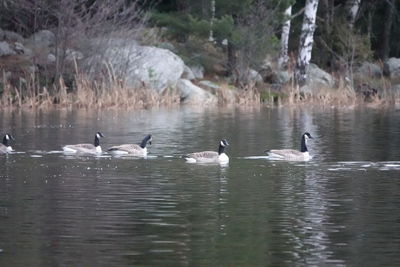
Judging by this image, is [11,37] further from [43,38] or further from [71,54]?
[71,54]

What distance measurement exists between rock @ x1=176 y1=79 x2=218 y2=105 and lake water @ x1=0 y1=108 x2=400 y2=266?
16.9 meters

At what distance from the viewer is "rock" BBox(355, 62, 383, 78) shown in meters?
53.1

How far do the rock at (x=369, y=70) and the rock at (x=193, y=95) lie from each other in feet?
31.5

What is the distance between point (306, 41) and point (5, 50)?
45.1 feet

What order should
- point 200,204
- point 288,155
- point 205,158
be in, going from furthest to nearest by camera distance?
1. point 288,155
2. point 205,158
3. point 200,204

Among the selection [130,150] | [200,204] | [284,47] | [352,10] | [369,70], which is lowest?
[200,204]

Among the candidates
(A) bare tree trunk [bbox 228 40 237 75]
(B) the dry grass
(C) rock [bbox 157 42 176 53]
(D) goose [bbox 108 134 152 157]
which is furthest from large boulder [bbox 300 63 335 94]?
(D) goose [bbox 108 134 152 157]

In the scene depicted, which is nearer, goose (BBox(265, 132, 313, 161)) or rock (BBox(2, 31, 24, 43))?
goose (BBox(265, 132, 313, 161))

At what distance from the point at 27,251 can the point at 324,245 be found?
3.37m

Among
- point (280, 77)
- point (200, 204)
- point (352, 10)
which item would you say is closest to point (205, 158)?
point (200, 204)

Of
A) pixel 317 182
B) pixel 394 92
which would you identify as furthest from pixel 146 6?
pixel 317 182

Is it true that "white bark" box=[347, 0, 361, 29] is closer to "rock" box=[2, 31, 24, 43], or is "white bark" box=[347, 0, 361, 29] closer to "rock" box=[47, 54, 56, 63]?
"rock" box=[2, 31, 24, 43]

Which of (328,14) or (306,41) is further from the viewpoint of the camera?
(328,14)

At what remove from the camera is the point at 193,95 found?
151 ft
